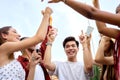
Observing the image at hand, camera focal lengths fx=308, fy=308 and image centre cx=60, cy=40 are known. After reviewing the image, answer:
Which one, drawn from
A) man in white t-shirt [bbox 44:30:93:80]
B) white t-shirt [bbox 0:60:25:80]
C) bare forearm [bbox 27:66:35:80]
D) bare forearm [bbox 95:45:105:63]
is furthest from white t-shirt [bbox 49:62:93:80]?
white t-shirt [bbox 0:60:25:80]

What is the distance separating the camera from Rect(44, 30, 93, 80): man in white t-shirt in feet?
15.2

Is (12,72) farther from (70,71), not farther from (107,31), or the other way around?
(107,31)

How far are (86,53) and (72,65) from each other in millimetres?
370

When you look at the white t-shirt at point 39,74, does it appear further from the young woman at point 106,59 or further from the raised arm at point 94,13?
the raised arm at point 94,13

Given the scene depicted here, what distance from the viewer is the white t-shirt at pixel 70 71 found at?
4652 mm

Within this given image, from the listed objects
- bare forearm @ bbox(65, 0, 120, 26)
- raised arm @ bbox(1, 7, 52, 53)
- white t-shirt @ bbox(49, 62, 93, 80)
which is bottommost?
white t-shirt @ bbox(49, 62, 93, 80)

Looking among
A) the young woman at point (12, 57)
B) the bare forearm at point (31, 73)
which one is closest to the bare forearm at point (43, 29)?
the young woman at point (12, 57)

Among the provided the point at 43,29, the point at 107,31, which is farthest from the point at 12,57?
the point at 107,31

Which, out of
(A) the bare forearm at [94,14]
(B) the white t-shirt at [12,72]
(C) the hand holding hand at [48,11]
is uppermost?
(C) the hand holding hand at [48,11]

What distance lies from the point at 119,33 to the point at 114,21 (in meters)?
0.28

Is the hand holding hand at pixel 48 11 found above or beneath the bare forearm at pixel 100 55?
above

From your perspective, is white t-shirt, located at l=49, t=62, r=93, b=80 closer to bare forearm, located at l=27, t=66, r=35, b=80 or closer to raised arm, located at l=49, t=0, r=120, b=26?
bare forearm, located at l=27, t=66, r=35, b=80

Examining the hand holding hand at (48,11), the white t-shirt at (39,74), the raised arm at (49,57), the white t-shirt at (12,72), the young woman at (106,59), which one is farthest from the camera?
the raised arm at (49,57)

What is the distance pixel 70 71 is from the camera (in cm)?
476
